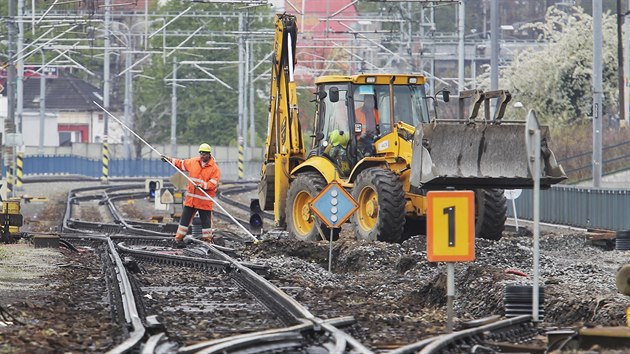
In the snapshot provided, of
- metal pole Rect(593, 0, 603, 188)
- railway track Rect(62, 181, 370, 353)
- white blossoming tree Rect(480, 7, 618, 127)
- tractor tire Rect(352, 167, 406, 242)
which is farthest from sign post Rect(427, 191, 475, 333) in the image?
white blossoming tree Rect(480, 7, 618, 127)

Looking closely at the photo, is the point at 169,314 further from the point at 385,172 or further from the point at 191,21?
the point at 191,21

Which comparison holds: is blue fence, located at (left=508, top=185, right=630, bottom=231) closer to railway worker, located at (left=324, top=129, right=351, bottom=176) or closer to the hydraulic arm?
the hydraulic arm

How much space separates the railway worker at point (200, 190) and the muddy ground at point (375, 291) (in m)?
1.21

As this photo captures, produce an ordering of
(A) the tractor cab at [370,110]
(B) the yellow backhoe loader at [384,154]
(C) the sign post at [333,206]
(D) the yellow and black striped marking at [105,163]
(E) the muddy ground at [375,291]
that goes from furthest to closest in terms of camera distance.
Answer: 1. (D) the yellow and black striped marking at [105,163]
2. (A) the tractor cab at [370,110]
3. (B) the yellow backhoe loader at [384,154]
4. (C) the sign post at [333,206]
5. (E) the muddy ground at [375,291]

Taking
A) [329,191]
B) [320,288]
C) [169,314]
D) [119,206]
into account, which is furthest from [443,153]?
[119,206]

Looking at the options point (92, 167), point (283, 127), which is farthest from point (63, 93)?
point (283, 127)

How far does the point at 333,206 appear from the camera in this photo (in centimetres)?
2067

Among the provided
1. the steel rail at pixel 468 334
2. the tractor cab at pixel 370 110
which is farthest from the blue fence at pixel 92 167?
the steel rail at pixel 468 334

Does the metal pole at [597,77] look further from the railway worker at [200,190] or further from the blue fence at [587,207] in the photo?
the railway worker at [200,190]

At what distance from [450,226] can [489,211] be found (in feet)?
35.3

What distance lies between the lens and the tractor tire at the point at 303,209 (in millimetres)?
24663

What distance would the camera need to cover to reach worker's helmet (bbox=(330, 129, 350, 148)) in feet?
80.3

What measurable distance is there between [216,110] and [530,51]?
35.7m

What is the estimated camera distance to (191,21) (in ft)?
317
